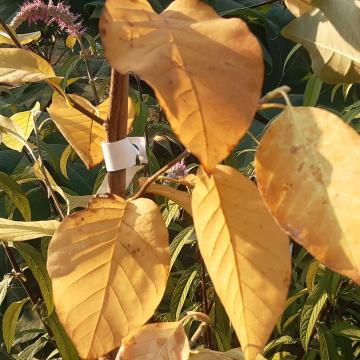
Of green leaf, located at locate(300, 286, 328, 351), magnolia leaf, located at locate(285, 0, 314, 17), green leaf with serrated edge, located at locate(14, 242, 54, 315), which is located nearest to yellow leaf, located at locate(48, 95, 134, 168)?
magnolia leaf, located at locate(285, 0, 314, 17)

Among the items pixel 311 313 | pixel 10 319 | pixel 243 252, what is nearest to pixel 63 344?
pixel 10 319

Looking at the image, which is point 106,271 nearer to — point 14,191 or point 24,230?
point 24,230

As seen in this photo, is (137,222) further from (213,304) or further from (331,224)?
(213,304)

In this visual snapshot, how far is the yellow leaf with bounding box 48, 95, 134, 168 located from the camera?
1.45ft

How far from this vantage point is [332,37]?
310 mm

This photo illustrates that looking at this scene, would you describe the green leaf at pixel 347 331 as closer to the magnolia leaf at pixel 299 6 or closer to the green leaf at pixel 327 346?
the green leaf at pixel 327 346

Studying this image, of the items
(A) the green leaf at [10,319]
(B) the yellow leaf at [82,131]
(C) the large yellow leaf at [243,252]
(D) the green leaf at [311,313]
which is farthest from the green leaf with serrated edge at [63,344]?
(C) the large yellow leaf at [243,252]

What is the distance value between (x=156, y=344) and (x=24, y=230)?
11cm

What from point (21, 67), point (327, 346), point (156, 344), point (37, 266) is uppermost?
point (21, 67)

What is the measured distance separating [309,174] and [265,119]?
179cm

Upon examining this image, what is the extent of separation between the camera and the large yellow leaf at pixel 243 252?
0.29 meters

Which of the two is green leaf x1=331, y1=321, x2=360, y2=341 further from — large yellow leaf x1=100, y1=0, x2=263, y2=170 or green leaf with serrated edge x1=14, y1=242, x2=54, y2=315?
Result: large yellow leaf x1=100, y1=0, x2=263, y2=170

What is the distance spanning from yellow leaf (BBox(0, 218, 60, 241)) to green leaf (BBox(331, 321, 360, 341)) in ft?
1.59

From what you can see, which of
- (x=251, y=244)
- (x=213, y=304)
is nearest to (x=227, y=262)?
(x=251, y=244)
